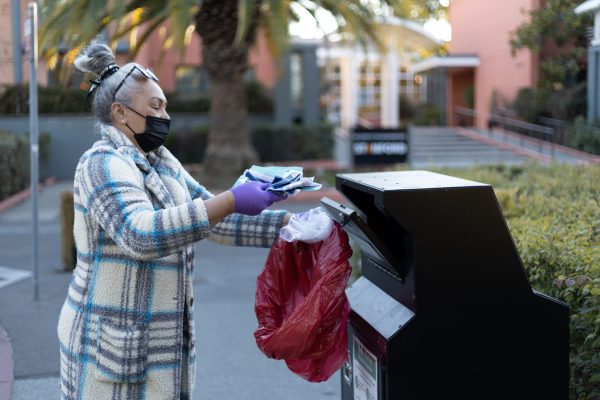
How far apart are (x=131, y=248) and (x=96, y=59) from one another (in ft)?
2.54

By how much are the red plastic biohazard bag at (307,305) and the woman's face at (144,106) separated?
66cm

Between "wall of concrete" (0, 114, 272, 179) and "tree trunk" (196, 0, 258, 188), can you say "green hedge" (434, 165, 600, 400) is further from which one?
"wall of concrete" (0, 114, 272, 179)

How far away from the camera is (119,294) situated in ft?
8.02

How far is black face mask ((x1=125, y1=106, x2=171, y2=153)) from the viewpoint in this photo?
2596mm

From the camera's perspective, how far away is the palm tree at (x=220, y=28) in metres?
13.6

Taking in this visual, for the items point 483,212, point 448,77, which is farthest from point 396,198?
point 448,77

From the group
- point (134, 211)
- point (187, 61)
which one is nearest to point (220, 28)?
point (187, 61)

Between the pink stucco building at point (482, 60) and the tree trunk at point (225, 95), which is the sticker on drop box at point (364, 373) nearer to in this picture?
the tree trunk at point (225, 95)

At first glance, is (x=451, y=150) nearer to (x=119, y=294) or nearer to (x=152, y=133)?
(x=152, y=133)

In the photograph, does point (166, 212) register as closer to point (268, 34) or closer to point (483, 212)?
point (483, 212)

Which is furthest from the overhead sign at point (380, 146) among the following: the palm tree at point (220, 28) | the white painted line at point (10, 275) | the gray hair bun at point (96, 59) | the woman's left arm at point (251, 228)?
the gray hair bun at point (96, 59)

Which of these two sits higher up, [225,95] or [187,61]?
[187,61]

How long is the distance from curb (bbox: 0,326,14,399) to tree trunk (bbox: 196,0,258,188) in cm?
1132

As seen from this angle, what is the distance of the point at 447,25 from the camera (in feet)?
116
